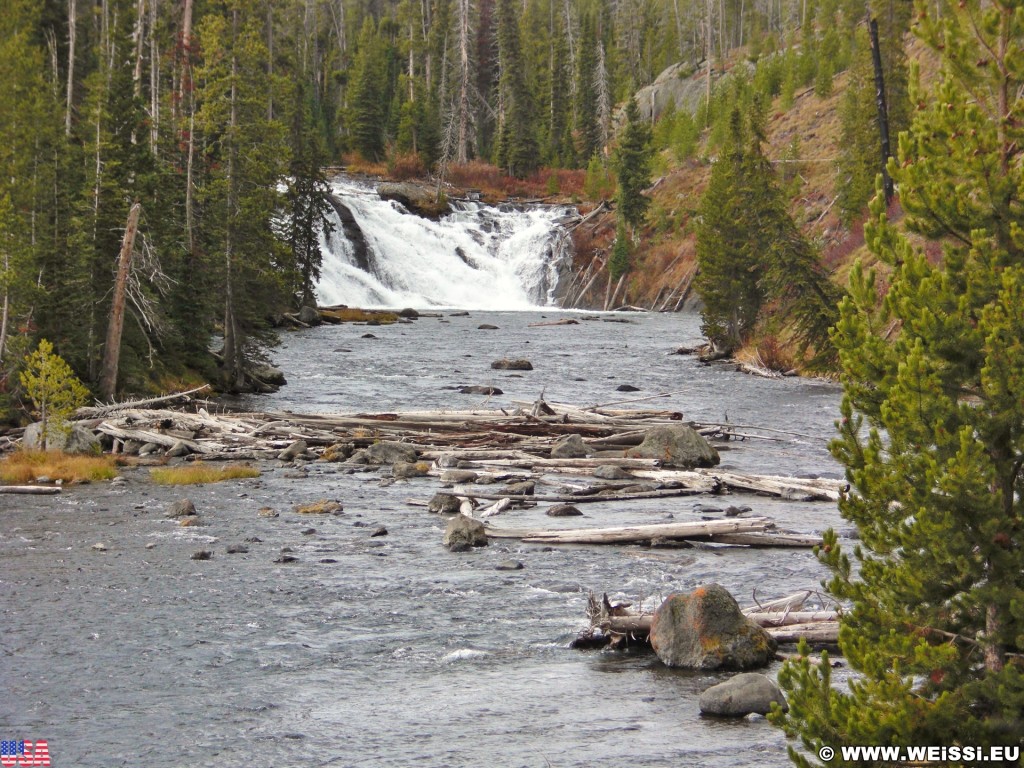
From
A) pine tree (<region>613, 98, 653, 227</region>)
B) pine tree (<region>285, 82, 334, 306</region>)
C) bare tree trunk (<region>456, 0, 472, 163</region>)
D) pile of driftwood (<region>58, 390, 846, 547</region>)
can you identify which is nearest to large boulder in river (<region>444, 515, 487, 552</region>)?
pile of driftwood (<region>58, 390, 846, 547</region>)

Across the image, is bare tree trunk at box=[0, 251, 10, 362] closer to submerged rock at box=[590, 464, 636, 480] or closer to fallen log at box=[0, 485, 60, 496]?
fallen log at box=[0, 485, 60, 496]

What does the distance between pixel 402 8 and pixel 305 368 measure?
97.0 metres

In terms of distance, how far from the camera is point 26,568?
1456 centimetres

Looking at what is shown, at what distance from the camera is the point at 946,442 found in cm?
610

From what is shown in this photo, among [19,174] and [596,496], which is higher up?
[19,174]

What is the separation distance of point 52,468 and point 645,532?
12.5m

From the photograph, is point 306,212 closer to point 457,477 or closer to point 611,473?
point 457,477

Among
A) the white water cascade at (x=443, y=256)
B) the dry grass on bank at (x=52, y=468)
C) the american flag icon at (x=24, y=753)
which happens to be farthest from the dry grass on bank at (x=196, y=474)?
the white water cascade at (x=443, y=256)

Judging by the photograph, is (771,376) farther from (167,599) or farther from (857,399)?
(857,399)

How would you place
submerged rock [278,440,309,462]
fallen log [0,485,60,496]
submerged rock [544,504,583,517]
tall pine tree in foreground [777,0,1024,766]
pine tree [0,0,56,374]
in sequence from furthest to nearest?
1. pine tree [0,0,56,374]
2. submerged rock [278,440,309,462]
3. fallen log [0,485,60,496]
4. submerged rock [544,504,583,517]
5. tall pine tree in foreground [777,0,1024,766]

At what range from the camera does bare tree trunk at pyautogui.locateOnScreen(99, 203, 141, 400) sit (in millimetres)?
27844

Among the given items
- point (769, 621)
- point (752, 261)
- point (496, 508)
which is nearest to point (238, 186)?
point (496, 508)

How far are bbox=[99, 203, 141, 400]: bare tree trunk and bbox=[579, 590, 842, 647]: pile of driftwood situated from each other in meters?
19.7

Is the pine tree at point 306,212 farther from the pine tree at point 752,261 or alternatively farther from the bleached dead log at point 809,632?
the bleached dead log at point 809,632
